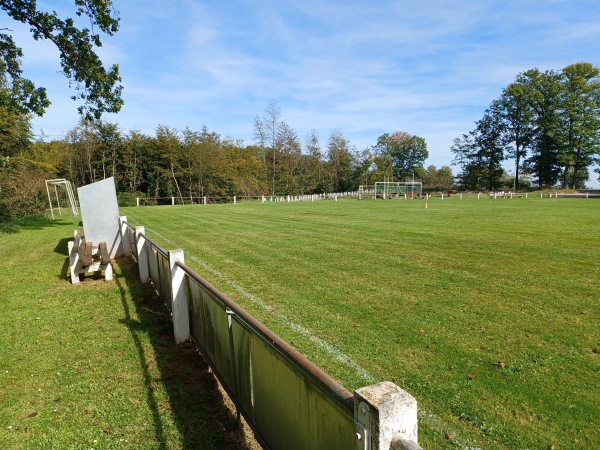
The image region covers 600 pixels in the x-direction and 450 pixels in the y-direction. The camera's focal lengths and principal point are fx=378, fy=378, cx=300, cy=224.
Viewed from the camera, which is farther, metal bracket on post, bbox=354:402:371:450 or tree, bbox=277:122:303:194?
tree, bbox=277:122:303:194

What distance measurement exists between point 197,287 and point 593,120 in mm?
80257

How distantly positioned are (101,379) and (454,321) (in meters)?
4.38

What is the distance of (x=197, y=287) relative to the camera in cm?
434

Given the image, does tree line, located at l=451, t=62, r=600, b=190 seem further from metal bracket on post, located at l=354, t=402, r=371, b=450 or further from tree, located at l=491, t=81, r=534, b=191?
metal bracket on post, located at l=354, t=402, r=371, b=450

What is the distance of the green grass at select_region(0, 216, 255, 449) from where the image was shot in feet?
10.3

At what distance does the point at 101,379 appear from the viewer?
13.2 ft

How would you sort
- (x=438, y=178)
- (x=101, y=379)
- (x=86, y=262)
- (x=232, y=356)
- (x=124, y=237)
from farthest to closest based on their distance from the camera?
(x=438, y=178) → (x=124, y=237) → (x=86, y=262) → (x=101, y=379) → (x=232, y=356)

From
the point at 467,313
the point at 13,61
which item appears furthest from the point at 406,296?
the point at 13,61

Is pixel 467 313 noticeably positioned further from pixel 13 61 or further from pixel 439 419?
pixel 13 61

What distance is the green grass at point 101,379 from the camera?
3.14m

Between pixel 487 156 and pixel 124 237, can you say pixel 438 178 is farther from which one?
pixel 124 237

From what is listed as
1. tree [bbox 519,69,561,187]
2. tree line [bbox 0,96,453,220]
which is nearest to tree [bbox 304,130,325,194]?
tree line [bbox 0,96,453,220]

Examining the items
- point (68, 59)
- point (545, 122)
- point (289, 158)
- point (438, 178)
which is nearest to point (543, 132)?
point (545, 122)

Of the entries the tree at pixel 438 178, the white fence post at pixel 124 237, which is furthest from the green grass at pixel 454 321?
the tree at pixel 438 178
